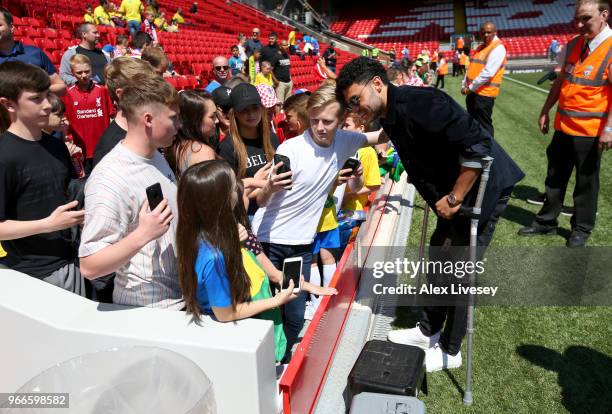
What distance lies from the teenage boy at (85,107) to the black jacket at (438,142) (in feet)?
10.6

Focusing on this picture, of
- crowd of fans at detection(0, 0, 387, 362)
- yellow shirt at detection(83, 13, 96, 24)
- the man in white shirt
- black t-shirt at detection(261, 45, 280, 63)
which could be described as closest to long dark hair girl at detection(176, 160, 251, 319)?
crowd of fans at detection(0, 0, 387, 362)

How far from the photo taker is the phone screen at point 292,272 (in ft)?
6.81

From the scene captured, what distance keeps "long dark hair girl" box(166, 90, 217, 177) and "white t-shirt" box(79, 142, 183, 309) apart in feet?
1.97

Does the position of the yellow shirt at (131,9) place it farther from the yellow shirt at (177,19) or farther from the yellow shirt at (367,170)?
the yellow shirt at (367,170)

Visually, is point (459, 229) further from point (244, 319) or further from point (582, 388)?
point (244, 319)

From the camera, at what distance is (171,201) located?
2.04 metres

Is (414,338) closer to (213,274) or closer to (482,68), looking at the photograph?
(213,274)

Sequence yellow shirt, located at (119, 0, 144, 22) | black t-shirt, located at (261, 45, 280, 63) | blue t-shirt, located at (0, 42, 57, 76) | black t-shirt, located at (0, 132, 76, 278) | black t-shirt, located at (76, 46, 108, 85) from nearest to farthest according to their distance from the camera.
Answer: black t-shirt, located at (0, 132, 76, 278) < blue t-shirt, located at (0, 42, 57, 76) < black t-shirt, located at (76, 46, 108, 85) < black t-shirt, located at (261, 45, 280, 63) < yellow shirt, located at (119, 0, 144, 22)

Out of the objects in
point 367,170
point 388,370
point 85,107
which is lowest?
point 388,370

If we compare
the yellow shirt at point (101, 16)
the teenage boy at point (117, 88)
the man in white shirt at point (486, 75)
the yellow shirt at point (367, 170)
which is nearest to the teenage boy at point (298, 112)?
the yellow shirt at point (367, 170)

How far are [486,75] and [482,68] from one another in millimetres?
131

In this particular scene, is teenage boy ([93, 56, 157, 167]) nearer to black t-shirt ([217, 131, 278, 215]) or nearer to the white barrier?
black t-shirt ([217, 131, 278, 215])

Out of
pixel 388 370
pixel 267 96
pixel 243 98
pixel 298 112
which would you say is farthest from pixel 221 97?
pixel 388 370

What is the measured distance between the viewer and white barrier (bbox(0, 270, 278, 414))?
5.49 ft
